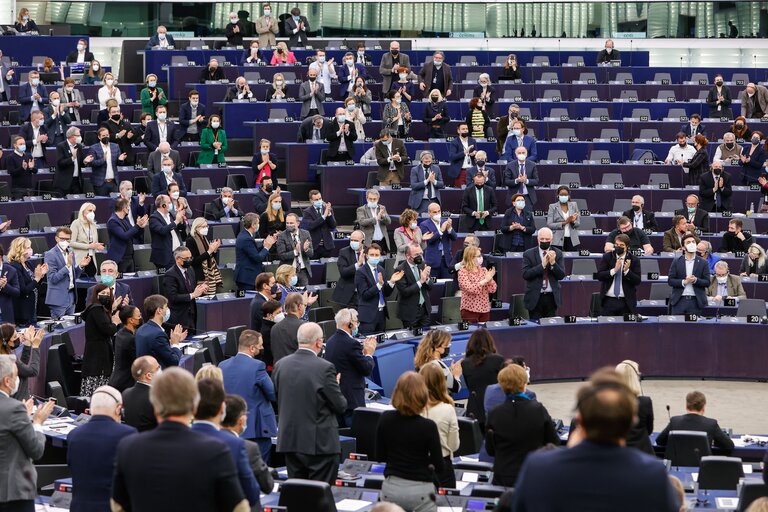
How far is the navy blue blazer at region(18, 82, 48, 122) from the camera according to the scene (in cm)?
2259

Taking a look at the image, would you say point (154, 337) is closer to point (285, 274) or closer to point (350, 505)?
point (350, 505)

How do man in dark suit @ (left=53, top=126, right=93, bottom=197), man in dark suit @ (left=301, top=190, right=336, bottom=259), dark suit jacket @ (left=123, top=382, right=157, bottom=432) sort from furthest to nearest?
1. man in dark suit @ (left=53, top=126, right=93, bottom=197)
2. man in dark suit @ (left=301, top=190, right=336, bottom=259)
3. dark suit jacket @ (left=123, top=382, right=157, bottom=432)

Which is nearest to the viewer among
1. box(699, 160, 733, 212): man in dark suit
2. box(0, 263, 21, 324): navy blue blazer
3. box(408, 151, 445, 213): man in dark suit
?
box(0, 263, 21, 324): navy blue blazer

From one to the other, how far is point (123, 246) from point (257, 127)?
20.6ft

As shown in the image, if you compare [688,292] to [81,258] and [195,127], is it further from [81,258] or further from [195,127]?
[195,127]

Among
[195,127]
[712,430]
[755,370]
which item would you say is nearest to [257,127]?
[195,127]

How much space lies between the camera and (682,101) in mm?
25250

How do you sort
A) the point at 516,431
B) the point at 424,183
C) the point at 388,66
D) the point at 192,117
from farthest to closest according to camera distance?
the point at 388,66
the point at 192,117
the point at 424,183
the point at 516,431

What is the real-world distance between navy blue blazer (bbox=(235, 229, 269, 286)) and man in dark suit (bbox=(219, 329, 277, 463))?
6298 mm

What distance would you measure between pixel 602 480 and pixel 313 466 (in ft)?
15.9

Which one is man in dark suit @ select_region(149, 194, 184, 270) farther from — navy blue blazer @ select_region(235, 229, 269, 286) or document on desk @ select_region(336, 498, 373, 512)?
document on desk @ select_region(336, 498, 373, 512)

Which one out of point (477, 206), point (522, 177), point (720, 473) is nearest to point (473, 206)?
point (477, 206)

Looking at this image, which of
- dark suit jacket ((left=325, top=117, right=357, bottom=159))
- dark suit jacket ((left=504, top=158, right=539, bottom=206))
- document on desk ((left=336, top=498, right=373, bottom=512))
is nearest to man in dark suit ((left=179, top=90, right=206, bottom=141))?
dark suit jacket ((left=325, top=117, right=357, bottom=159))

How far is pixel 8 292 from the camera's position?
14211 millimetres
